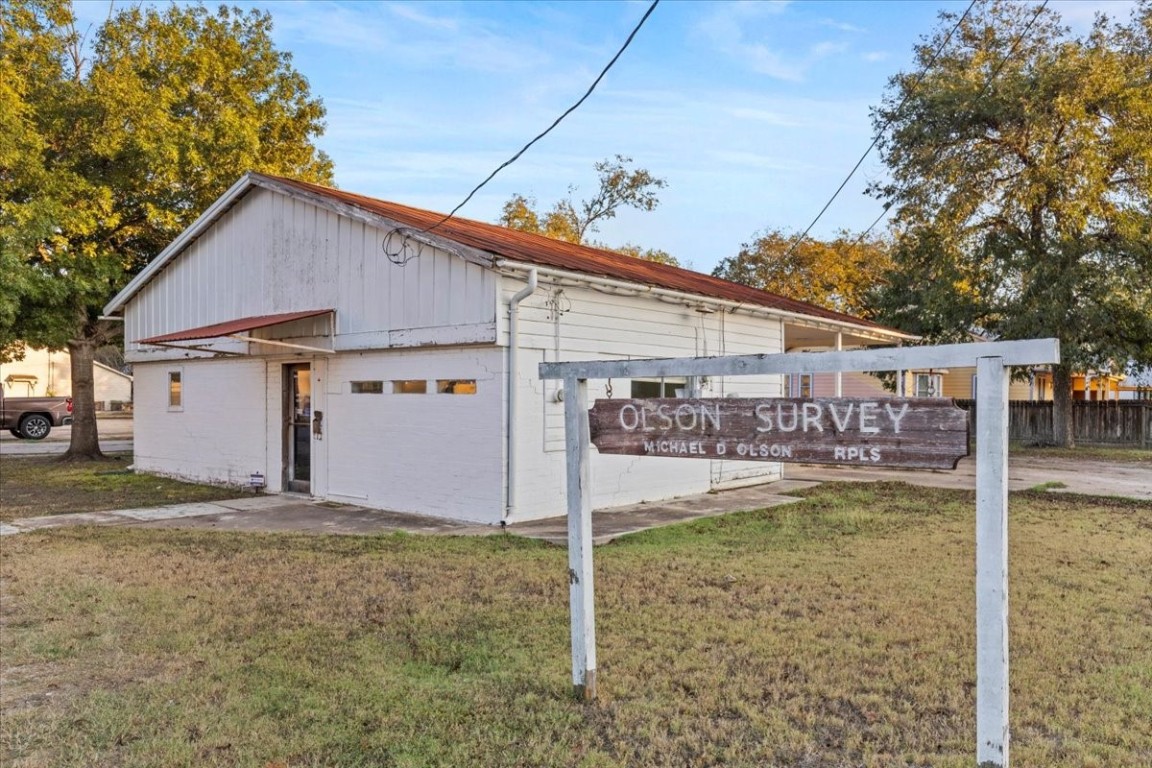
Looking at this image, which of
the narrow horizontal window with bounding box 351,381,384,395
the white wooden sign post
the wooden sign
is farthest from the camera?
the narrow horizontal window with bounding box 351,381,384,395

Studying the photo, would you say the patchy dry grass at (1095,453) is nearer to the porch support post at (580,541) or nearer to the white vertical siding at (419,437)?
the white vertical siding at (419,437)

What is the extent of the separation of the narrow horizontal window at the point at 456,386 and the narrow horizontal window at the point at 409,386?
0.27 meters

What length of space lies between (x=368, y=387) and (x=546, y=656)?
6949 mm

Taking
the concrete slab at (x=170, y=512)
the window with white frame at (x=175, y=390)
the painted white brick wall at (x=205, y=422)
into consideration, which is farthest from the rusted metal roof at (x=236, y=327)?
the window with white frame at (x=175, y=390)

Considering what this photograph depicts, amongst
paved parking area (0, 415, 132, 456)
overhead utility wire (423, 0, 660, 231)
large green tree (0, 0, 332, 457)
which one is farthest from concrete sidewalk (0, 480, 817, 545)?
paved parking area (0, 415, 132, 456)

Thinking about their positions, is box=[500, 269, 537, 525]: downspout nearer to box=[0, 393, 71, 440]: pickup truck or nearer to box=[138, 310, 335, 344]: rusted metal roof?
box=[138, 310, 335, 344]: rusted metal roof

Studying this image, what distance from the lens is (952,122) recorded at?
1956 cm

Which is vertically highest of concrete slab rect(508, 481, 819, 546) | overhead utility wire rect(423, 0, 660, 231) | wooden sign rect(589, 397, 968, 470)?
overhead utility wire rect(423, 0, 660, 231)

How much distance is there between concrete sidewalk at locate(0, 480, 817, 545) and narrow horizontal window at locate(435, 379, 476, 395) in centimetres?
154

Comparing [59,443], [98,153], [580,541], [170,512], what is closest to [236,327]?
[170,512]

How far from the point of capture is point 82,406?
17156 mm

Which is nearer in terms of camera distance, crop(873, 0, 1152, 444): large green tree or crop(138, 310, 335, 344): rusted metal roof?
crop(138, 310, 335, 344): rusted metal roof

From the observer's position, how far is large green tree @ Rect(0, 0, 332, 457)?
14.3 metres

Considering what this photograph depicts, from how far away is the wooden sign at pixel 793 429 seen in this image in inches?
114
